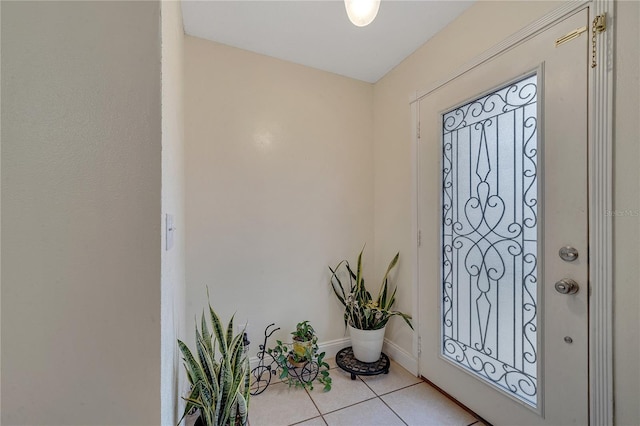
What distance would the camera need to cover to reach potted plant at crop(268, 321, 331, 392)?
1805mm

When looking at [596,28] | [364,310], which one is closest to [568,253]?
[596,28]

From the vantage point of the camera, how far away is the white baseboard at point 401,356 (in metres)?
1.89

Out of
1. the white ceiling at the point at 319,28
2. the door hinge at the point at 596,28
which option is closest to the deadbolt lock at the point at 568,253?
the door hinge at the point at 596,28

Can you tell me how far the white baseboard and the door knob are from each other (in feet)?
3.62

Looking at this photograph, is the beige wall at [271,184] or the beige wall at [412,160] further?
the beige wall at [271,184]

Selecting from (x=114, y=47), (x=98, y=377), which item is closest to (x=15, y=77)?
(x=114, y=47)

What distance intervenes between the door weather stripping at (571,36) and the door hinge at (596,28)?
0.10 ft

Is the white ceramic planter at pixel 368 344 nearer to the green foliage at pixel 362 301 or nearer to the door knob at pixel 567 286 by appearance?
the green foliage at pixel 362 301

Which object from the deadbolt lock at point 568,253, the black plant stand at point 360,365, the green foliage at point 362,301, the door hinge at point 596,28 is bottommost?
the black plant stand at point 360,365

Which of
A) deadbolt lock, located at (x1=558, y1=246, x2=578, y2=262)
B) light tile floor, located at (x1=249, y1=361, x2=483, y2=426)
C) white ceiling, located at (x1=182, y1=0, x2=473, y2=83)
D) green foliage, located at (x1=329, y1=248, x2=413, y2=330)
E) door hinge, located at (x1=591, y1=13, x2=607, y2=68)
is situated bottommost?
light tile floor, located at (x1=249, y1=361, x2=483, y2=426)

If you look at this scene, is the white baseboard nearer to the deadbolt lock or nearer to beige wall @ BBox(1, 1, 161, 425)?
the deadbolt lock

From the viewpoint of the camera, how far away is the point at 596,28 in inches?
40.8

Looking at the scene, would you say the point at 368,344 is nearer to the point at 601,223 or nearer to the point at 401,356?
the point at 401,356

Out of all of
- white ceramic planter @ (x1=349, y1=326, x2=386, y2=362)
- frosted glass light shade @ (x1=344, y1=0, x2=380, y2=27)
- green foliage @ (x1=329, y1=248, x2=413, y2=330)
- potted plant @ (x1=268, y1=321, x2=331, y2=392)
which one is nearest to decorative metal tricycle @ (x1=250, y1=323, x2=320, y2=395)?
potted plant @ (x1=268, y1=321, x2=331, y2=392)
